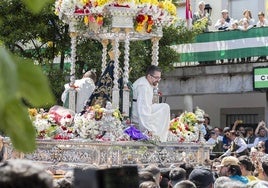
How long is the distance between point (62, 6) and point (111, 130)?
315 cm

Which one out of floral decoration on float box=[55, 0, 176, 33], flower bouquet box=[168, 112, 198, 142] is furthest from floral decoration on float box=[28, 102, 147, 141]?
floral decoration on float box=[55, 0, 176, 33]

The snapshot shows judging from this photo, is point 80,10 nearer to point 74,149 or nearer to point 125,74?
point 125,74

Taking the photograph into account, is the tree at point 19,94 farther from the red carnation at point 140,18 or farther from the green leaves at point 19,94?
the red carnation at point 140,18

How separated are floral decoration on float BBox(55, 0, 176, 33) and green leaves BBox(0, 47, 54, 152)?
10.5 m

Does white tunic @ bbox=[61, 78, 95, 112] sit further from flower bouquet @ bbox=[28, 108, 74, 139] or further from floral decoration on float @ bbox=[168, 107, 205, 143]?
floral decoration on float @ bbox=[168, 107, 205, 143]

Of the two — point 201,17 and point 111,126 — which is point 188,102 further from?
point 111,126

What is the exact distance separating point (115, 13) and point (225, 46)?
7.66 m

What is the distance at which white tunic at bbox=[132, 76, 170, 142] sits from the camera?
11.2 meters

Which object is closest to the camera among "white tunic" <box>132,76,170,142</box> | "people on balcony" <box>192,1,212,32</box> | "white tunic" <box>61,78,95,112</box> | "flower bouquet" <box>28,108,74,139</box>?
"flower bouquet" <box>28,108,74,139</box>

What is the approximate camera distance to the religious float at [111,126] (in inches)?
391

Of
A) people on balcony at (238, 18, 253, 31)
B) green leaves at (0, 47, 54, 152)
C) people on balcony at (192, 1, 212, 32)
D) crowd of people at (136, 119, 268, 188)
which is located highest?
people on balcony at (192, 1, 212, 32)

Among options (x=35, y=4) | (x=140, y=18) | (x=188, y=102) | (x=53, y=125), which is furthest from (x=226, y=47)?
(x=35, y=4)

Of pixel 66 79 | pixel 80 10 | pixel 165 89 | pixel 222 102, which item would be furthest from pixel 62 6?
pixel 222 102

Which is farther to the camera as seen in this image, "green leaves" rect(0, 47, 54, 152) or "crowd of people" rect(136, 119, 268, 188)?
"crowd of people" rect(136, 119, 268, 188)
